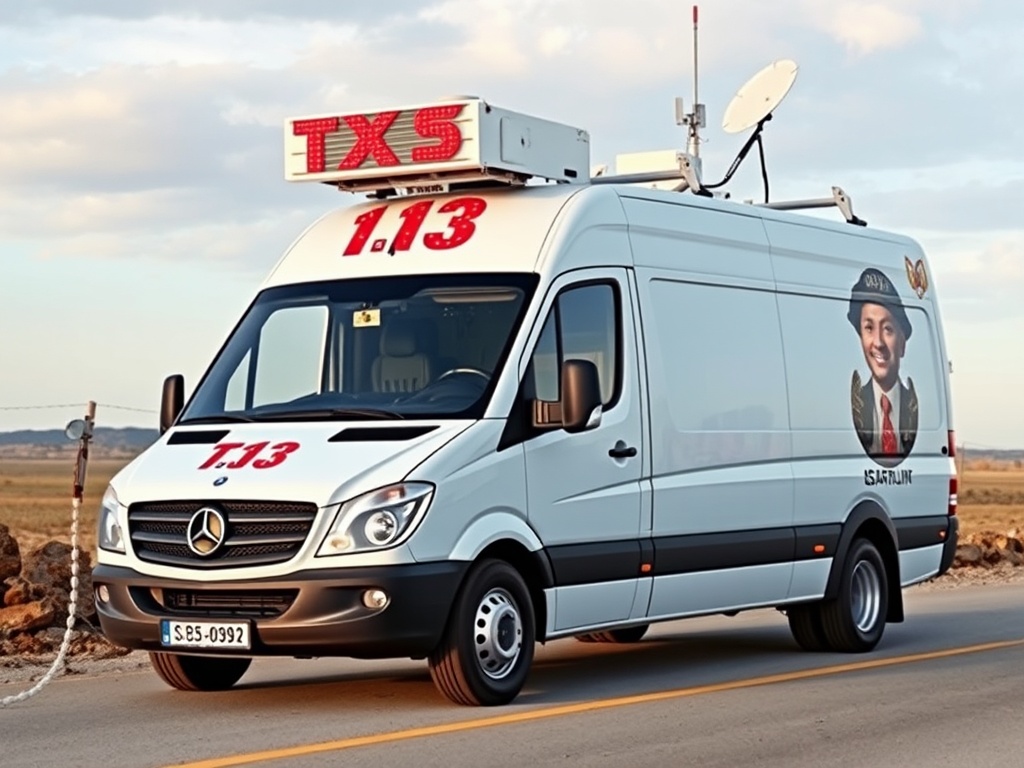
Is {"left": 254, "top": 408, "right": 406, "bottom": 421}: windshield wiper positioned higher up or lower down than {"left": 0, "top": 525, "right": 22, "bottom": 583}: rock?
higher up

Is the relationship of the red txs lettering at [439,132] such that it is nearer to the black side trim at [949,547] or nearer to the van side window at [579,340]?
the van side window at [579,340]

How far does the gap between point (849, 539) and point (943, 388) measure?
7.58 feet

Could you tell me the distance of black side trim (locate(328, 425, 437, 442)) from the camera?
35.2 feet

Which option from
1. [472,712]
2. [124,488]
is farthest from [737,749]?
[124,488]

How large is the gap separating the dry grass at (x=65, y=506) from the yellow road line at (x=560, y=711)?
14248mm

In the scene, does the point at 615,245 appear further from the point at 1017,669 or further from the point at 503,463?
the point at 1017,669

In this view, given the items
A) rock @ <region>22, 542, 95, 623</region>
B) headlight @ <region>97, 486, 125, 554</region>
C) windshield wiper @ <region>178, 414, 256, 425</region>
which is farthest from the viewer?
rock @ <region>22, 542, 95, 623</region>

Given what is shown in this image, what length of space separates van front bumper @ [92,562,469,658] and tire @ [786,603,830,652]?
176 inches

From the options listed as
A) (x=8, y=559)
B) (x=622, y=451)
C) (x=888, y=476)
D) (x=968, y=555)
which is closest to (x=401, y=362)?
(x=622, y=451)

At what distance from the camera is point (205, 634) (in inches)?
418

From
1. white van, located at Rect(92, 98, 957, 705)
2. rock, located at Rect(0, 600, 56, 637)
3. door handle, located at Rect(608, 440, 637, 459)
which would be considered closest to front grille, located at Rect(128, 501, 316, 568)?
white van, located at Rect(92, 98, 957, 705)

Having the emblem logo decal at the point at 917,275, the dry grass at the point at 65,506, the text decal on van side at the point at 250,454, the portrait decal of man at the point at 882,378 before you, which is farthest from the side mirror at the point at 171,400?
the dry grass at the point at 65,506

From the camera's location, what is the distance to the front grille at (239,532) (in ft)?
34.2

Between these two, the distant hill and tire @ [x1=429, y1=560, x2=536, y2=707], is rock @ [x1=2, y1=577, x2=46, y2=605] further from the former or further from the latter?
the distant hill
